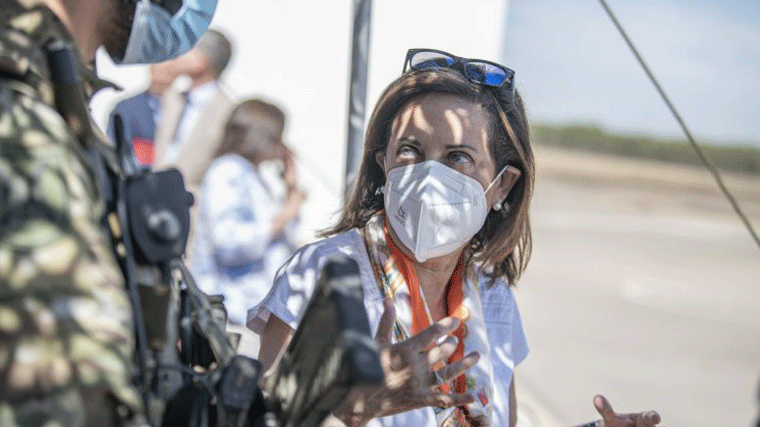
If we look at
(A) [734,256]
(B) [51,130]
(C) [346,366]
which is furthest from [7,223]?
(A) [734,256]

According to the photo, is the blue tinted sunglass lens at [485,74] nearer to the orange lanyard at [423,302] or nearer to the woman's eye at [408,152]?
the woman's eye at [408,152]

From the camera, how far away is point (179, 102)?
6117mm

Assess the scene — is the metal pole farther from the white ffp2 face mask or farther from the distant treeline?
the distant treeline

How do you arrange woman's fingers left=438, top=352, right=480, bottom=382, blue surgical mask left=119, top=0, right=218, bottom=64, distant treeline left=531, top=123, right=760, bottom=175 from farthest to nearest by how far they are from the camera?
distant treeline left=531, top=123, right=760, bottom=175, woman's fingers left=438, top=352, right=480, bottom=382, blue surgical mask left=119, top=0, right=218, bottom=64

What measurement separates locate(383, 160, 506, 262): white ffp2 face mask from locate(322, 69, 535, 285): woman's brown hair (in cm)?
17

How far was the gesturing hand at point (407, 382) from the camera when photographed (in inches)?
71.4

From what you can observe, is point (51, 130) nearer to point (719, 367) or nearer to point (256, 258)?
point (256, 258)

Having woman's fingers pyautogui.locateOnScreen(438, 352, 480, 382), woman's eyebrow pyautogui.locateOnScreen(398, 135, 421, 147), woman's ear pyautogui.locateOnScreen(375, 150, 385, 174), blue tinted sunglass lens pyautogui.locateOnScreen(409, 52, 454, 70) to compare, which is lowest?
woman's fingers pyautogui.locateOnScreen(438, 352, 480, 382)

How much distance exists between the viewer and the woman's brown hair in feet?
8.70

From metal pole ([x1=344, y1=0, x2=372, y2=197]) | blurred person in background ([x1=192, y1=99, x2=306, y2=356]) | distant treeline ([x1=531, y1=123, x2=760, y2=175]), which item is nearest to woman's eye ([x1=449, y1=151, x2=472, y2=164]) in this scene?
Answer: metal pole ([x1=344, y1=0, x2=372, y2=197])

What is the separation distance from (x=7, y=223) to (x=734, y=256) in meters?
13.7

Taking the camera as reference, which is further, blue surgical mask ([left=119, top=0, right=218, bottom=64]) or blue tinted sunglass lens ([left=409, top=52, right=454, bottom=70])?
blue tinted sunglass lens ([left=409, top=52, right=454, bottom=70])

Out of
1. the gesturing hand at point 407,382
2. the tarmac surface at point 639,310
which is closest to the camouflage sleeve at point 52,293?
the gesturing hand at point 407,382

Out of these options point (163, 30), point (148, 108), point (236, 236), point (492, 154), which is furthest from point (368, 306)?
point (148, 108)
